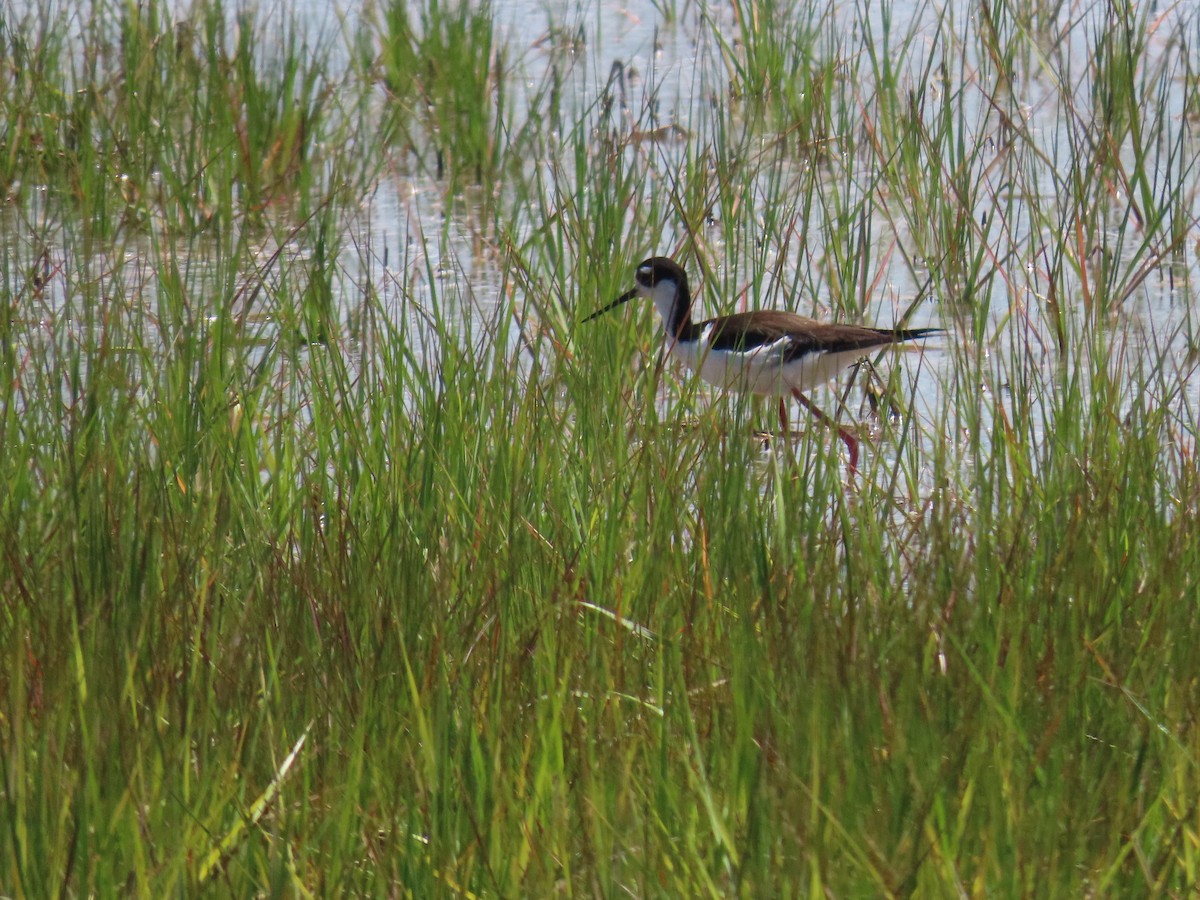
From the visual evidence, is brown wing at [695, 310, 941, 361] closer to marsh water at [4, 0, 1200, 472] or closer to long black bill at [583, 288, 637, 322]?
marsh water at [4, 0, 1200, 472]

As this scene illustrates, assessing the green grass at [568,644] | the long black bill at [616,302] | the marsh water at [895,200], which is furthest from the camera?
the marsh water at [895,200]

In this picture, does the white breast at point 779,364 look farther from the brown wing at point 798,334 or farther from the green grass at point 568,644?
the green grass at point 568,644

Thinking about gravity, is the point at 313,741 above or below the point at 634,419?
below

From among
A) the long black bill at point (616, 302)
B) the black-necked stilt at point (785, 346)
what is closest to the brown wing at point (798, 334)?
the black-necked stilt at point (785, 346)

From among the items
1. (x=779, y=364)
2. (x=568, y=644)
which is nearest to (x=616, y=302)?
(x=779, y=364)

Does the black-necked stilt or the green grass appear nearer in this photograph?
the green grass

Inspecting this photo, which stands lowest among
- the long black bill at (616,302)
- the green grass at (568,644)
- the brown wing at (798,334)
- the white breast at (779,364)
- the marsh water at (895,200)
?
the green grass at (568,644)

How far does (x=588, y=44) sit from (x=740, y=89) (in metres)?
1.13

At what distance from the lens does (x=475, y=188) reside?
5.76m

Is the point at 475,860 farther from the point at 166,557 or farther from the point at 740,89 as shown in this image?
the point at 740,89

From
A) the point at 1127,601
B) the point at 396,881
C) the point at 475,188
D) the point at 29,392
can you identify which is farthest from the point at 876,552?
the point at 475,188

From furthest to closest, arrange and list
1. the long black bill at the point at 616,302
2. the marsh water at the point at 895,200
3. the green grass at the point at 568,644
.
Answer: the marsh water at the point at 895,200 → the long black bill at the point at 616,302 → the green grass at the point at 568,644

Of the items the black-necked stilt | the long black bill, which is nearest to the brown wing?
the black-necked stilt

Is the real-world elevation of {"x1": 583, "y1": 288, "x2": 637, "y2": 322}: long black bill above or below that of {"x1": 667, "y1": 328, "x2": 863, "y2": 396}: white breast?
above
